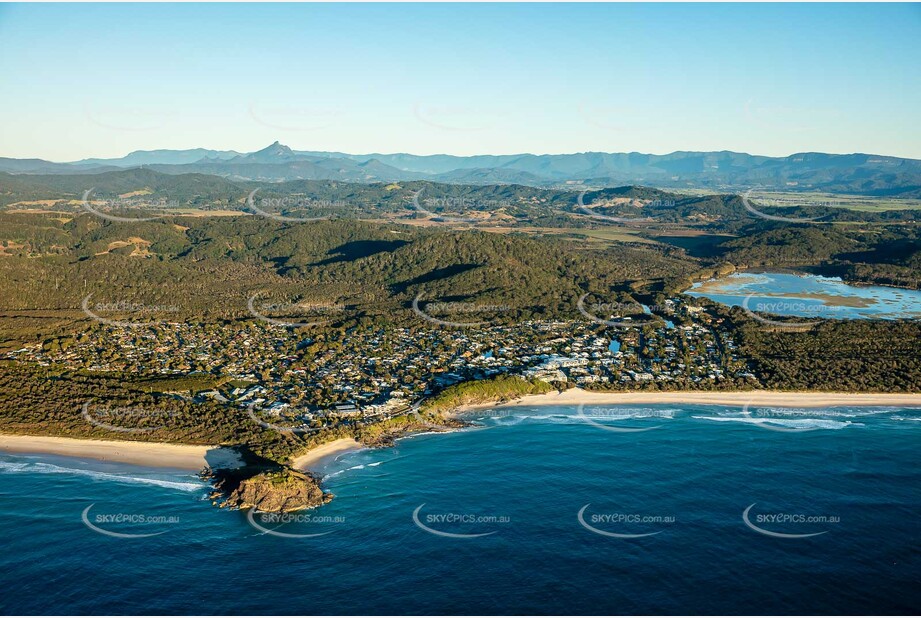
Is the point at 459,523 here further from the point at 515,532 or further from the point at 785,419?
the point at 785,419

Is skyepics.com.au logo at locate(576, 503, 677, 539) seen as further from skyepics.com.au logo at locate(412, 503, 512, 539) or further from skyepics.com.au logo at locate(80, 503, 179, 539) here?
skyepics.com.au logo at locate(80, 503, 179, 539)

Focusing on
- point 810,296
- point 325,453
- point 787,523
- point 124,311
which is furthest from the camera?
point 810,296

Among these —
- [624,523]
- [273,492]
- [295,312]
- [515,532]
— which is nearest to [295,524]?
[273,492]

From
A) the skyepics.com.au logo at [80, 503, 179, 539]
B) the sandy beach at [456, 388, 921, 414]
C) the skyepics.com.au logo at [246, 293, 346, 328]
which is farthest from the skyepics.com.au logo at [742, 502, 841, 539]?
the skyepics.com.au logo at [246, 293, 346, 328]

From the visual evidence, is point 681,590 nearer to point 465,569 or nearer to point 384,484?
point 465,569

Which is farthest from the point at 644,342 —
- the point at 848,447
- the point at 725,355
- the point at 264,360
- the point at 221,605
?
the point at 221,605

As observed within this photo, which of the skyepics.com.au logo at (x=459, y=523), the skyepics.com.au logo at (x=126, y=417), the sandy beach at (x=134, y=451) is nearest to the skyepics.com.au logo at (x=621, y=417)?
the skyepics.com.au logo at (x=459, y=523)
